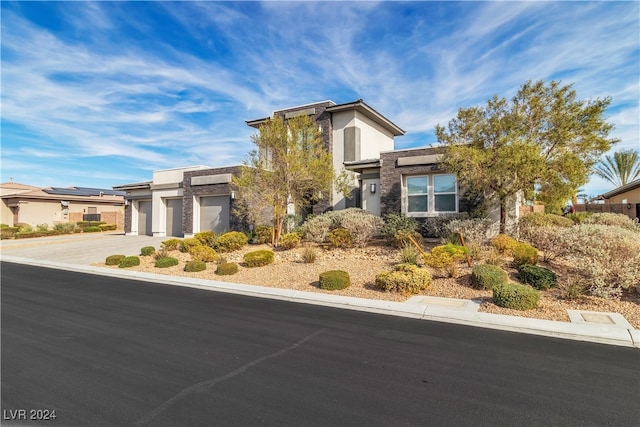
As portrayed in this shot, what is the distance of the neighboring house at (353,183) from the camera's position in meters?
15.1

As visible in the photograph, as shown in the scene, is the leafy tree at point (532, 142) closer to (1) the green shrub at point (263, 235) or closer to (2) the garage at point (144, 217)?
(1) the green shrub at point (263, 235)

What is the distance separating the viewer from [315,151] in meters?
15.9

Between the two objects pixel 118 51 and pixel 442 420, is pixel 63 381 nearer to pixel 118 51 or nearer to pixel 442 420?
pixel 442 420

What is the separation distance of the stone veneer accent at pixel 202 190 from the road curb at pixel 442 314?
8.96 metres

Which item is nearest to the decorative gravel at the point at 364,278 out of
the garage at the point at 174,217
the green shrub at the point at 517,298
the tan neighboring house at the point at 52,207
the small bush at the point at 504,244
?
the green shrub at the point at 517,298

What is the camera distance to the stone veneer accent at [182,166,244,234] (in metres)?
19.6

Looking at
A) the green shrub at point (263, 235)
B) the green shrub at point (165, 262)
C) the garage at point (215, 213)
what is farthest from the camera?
the garage at point (215, 213)

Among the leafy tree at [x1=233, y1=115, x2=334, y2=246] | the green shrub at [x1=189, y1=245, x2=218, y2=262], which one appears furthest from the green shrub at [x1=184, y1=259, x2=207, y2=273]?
the leafy tree at [x1=233, y1=115, x2=334, y2=246]

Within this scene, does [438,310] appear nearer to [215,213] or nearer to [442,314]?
[442,314]

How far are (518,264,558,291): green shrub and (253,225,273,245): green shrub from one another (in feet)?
36.1

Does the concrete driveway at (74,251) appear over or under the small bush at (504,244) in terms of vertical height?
under

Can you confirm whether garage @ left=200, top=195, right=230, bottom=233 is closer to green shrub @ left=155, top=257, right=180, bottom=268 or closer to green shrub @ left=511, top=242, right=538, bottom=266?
green shrub @ left=155, top=257, right=180, bottom=268

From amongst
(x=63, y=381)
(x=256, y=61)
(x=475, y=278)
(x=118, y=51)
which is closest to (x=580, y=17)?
(x=475, y=278)

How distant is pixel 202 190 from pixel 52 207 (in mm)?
24403
